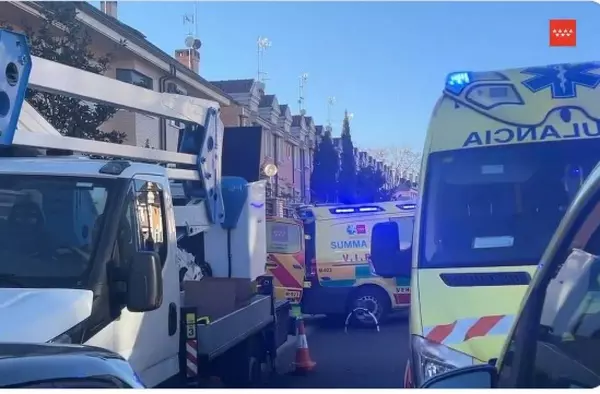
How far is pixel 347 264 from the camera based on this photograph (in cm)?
1345

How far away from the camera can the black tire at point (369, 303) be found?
13.2 m

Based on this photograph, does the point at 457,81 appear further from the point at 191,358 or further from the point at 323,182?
the point at 323,182

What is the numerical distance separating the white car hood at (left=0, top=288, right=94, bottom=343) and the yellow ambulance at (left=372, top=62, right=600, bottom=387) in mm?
1812

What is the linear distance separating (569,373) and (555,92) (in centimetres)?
275

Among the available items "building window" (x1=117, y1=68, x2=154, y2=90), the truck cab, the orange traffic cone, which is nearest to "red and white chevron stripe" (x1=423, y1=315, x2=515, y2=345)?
the truck cab

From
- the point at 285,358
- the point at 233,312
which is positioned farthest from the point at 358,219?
the point at 233,312

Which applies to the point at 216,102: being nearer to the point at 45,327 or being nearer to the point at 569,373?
the point at 45,327

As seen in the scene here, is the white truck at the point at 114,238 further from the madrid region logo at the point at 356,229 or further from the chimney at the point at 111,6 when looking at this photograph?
the madrid region logo at the point at 356,229

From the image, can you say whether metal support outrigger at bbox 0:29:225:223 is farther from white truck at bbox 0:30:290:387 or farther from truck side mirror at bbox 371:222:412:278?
truck side mirror at bbox 371:222:412:278

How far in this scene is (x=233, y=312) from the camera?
6168mm

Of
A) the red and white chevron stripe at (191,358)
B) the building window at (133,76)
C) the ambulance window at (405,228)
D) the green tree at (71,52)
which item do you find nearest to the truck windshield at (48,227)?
the red and white chevron stripe at (191,358)

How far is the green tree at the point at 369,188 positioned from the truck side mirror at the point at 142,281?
481 inches

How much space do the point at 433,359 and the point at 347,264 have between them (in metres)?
9.42

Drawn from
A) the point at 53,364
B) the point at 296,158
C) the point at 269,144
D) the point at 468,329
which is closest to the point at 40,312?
the point at 53,364
